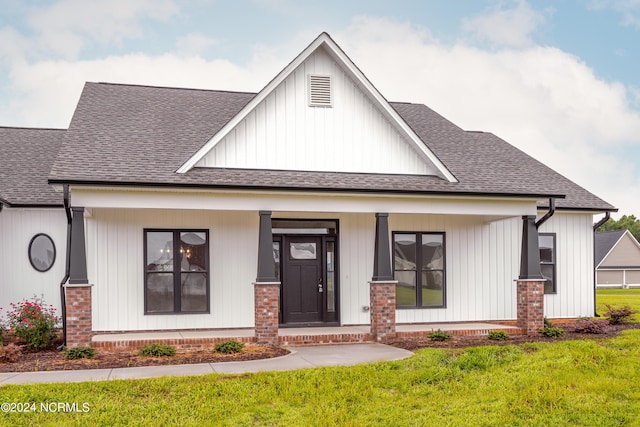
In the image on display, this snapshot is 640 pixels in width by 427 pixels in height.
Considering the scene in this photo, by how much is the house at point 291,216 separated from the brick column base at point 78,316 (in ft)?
0.08

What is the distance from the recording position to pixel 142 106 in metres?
17.1

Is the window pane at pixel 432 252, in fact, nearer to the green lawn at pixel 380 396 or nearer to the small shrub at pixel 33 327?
the green lawn at pixel 380 396

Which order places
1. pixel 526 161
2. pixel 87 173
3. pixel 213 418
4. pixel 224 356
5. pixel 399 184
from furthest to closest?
1. pixel 526 161
2. pixel 399 184
3. pixel 87 173
4. pixel 224 356
5. pixel 213 418

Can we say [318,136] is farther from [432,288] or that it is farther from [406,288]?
[432,288]

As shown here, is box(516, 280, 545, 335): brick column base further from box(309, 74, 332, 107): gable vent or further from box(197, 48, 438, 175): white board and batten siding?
box(309, 74, 332, 107): gable vent

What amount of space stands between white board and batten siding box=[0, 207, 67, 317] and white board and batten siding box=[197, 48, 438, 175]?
183 inches

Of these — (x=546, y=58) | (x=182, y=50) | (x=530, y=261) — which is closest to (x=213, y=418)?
(x=530, y=261)

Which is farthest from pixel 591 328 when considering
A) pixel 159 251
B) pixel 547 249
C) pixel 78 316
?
pixel 78 316

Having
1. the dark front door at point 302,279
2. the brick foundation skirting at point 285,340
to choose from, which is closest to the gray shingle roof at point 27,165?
the brick foundation skirting at point 285,340

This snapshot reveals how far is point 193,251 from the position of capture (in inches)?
590

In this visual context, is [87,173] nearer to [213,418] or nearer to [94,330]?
[94,330]

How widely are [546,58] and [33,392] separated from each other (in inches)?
806

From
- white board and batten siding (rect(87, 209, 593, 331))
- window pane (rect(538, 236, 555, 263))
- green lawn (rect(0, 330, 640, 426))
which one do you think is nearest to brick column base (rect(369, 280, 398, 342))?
white board and batten siding (rect(87, 209, 593, 331))

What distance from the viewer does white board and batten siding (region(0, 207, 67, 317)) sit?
15102 millimetres
